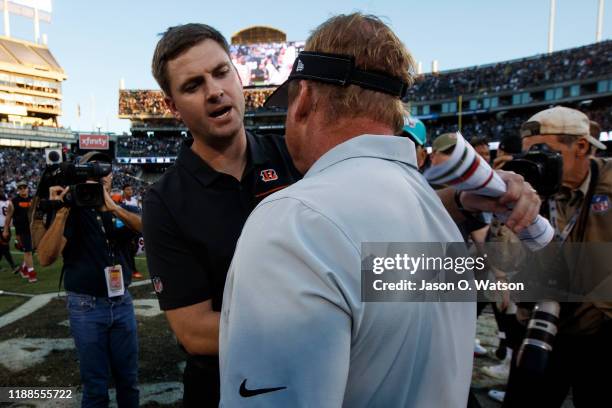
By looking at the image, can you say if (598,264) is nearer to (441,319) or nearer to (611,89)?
(441,319)

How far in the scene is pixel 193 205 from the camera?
1834mm

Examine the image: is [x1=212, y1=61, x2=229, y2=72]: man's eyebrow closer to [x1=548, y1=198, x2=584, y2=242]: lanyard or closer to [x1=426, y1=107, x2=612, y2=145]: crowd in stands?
[x1=548, y1=198, x2=584, y2=242]: lanyard

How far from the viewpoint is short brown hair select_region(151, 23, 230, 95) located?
1930 millimetres

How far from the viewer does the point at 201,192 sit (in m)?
1.89

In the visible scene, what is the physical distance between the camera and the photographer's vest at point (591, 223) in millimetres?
2621

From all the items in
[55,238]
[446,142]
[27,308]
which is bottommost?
[27,308]

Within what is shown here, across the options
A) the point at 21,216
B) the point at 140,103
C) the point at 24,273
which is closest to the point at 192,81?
the point at 24,273

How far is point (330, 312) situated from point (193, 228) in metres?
1.10

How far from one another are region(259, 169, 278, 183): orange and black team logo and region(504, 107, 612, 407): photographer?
6.06 ft

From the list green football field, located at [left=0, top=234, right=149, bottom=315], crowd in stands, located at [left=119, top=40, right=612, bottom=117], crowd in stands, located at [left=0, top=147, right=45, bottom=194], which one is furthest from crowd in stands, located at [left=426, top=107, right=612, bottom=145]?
crowd in stands, located at [left=0, top=147, right=45, bottom=194]

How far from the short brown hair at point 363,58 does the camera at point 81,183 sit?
9.03 ft

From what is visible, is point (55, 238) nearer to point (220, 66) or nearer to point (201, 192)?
point (201, 192)

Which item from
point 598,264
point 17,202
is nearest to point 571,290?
point 598,264

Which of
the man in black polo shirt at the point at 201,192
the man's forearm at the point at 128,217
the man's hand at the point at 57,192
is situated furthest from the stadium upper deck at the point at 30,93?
the man in black polo shirt at the point at 201,192
